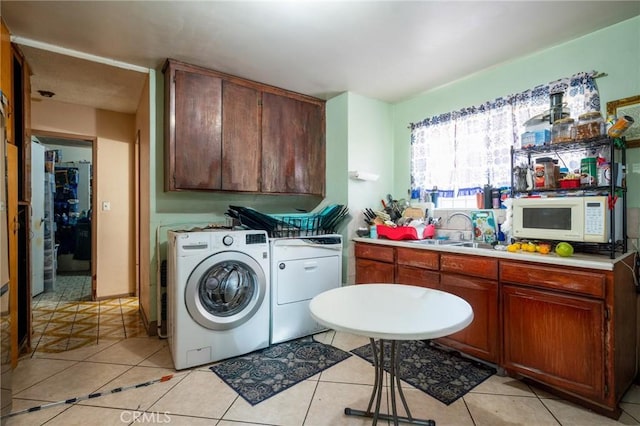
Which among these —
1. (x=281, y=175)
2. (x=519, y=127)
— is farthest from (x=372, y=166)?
(x=519, y=127)

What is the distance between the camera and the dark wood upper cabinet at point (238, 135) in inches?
100

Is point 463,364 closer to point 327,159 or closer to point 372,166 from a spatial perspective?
point 372,166

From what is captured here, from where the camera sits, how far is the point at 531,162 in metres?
2.32

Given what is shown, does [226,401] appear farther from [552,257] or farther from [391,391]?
[552,257]

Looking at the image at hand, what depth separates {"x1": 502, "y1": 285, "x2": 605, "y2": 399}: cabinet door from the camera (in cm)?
165

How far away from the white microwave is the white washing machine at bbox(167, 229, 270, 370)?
74.0 inches

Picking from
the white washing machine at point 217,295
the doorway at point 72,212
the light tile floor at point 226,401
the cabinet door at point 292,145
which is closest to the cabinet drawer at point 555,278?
the light tile floor at point 226,401

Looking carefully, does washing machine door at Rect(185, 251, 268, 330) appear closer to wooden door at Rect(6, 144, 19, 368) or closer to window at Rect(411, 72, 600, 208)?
wooden door at Rect(6, 144, 19, 368)

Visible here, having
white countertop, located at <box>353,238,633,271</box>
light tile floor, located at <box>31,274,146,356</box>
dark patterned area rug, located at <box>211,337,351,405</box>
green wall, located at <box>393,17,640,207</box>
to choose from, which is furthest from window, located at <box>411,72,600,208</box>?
light tile floor, located at <box>31,274,146,356</box>

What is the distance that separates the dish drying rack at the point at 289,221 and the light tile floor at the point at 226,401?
1.11 metres

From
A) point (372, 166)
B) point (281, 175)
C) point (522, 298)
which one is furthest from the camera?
point (372, 166)

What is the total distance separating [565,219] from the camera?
1.94m

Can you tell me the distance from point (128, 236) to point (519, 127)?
14.6 feet

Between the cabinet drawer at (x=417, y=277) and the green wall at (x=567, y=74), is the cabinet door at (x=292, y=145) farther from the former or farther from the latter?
the cabinet drawer at (x=417, y=277)
